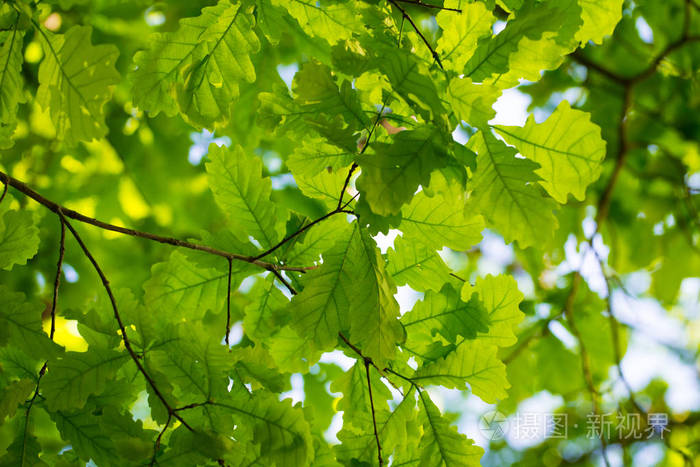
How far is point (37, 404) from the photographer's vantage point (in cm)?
104

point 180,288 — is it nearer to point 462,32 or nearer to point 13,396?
point 13,396

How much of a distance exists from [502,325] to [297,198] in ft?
4.09

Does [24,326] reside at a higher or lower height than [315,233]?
lower

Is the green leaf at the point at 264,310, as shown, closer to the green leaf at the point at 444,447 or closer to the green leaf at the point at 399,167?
the green leaf at the point at 444,447

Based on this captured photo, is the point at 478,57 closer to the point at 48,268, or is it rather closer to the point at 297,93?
the point at 297,93

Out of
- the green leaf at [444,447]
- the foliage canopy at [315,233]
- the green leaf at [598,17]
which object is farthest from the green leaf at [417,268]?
the green leaf at [598,17]

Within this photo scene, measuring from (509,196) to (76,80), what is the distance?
0.71m

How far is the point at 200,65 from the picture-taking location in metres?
1.10

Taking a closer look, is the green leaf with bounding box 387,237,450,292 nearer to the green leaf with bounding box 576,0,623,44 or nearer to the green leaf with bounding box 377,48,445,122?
the green leaf with bounding box 377,48,445,122

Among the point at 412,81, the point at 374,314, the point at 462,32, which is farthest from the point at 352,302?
the point at 462,32

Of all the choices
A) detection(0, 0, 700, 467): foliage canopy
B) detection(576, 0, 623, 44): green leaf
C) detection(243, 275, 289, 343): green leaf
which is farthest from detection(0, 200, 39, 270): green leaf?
detection(576, 0, 623, 44): green leaf

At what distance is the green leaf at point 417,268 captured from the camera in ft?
3.71

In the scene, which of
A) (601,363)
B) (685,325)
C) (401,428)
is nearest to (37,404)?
(401,428)

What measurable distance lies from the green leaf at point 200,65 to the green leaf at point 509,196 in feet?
1.69
